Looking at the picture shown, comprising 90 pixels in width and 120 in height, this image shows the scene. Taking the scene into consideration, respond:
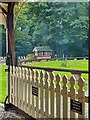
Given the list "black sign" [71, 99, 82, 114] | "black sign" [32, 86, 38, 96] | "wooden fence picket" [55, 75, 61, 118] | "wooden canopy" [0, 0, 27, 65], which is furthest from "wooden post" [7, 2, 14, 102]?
"black sign" [71, 99, 82, 114]

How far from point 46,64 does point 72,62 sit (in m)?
0.71

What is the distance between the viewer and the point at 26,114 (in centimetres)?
361

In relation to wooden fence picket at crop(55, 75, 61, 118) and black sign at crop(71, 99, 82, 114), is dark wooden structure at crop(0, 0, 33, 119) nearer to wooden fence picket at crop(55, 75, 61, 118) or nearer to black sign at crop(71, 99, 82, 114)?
A: wooden fence picket at crop(55, 75, 61, 118)

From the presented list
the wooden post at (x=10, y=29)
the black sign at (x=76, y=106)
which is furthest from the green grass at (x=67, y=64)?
the wooden post at (x=10, y=29)

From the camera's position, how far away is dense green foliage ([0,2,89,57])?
8.67ft

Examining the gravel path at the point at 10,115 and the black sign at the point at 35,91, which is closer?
the black sign at the point at 35,91

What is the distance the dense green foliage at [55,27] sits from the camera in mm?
2643

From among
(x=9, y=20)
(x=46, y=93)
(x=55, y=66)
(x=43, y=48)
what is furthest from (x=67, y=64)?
(x=9, y=20)

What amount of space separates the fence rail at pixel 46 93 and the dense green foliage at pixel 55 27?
300 millimetres

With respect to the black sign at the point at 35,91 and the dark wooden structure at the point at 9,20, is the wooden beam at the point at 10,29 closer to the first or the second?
the dark wooden structure at the point at 9,20

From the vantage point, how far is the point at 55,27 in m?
3.22

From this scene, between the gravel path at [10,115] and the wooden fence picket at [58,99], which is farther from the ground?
the wooden fence picket at [58,99]

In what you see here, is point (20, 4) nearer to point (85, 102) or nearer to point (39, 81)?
point (39, 81)

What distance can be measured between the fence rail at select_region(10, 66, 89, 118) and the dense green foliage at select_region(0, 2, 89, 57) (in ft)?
0.98
